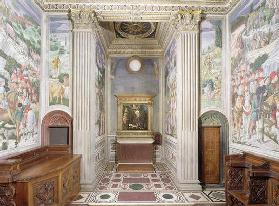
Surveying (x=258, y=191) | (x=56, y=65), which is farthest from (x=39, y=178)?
(x=258, y=191)

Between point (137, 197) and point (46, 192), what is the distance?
2816 mm

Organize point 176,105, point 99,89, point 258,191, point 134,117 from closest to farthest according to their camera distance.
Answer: point 258,191 → point 176,105 → point 99,89 → point 134,117

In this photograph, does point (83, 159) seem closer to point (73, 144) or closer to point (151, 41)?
point (73, 144)

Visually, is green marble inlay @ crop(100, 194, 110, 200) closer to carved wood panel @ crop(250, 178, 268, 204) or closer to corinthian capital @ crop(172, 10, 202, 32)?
carved wood panel @ crop(250, 178, 268, 204)

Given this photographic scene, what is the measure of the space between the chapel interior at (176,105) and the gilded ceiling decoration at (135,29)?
0.61 feet

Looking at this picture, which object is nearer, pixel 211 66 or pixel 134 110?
pixel 211 66

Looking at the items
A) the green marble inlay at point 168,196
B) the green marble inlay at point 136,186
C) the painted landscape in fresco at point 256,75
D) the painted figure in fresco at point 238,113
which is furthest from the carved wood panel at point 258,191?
the green marble inlay at point 136,186

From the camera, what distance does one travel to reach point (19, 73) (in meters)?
6.53

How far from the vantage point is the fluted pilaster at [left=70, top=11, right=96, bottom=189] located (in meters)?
8.15

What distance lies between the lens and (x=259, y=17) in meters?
6.30

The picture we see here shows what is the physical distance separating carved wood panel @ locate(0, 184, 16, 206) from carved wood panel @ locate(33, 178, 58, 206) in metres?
0.52

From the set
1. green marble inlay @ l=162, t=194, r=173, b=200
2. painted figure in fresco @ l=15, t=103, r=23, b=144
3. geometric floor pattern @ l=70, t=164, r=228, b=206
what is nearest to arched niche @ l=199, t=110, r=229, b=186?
geometric floor pattern @ l=70, t=164, r=228, b=206

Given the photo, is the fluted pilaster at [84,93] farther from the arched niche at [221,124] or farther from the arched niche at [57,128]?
the arched niche at [221,124]

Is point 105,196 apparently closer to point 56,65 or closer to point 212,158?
point 212,158
